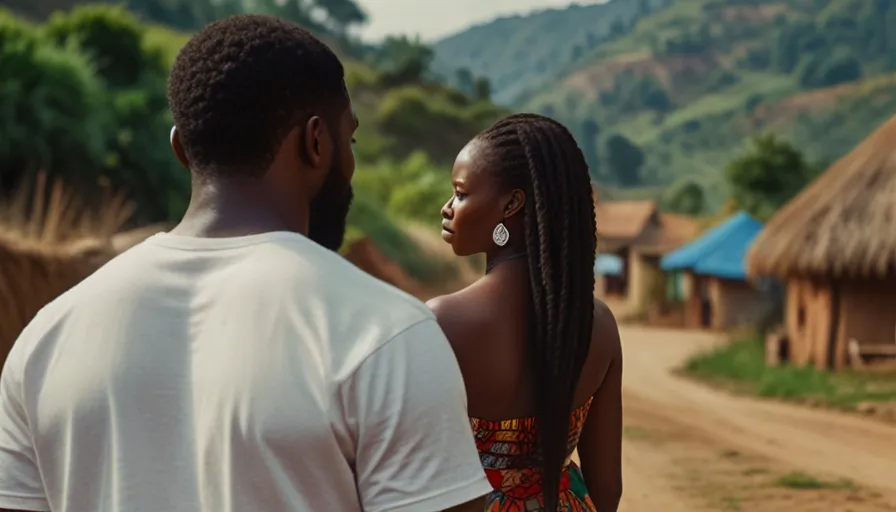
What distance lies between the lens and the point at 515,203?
7.72ft

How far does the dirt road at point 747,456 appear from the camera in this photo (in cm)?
756

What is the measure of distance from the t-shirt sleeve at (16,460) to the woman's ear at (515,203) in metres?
1.09

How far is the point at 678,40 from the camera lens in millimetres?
128500

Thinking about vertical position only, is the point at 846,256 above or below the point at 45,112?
below

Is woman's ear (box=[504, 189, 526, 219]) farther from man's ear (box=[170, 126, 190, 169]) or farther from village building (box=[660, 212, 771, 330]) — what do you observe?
village building (box=[660, 212, 771, 330])

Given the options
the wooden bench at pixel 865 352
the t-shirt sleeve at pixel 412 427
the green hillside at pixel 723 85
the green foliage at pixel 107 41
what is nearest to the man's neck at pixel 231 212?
the t-shirt sleeve at pixel 412 427

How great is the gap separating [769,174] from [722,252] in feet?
25.1

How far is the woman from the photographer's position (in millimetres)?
2275

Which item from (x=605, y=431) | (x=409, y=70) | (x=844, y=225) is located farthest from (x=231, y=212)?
(x=409, y=70)

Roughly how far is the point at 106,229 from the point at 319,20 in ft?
291

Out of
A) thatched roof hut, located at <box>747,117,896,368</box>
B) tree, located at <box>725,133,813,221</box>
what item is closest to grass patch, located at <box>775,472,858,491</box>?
thatched roof hut, located at <box>747,117,896,368</box>

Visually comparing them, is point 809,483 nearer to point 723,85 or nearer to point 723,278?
point 723,278

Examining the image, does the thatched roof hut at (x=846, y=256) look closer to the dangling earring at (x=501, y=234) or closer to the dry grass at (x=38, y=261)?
the dry grass at (x=38, y=261)

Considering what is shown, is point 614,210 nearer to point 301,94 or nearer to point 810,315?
point 810,315
